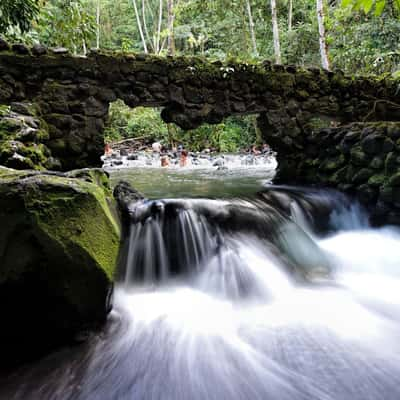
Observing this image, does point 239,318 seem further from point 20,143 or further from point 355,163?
point 355,163

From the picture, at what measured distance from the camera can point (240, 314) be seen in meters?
2.59

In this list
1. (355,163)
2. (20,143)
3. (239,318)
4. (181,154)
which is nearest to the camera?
(239,318)

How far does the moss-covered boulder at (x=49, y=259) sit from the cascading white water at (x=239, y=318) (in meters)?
0.20

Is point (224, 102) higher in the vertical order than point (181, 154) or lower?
higher

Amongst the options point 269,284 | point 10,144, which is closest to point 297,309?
point 269,284

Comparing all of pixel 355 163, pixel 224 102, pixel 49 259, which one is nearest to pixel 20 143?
pixel 49 259

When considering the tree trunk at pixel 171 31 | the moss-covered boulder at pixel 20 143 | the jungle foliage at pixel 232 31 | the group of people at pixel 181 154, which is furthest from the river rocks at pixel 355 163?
the tree trunk at pixel 171 31

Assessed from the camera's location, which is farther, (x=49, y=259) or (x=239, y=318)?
(x=239, y=318)

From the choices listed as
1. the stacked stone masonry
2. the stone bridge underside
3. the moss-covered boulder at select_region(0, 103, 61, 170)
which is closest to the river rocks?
the stacked stone masonry

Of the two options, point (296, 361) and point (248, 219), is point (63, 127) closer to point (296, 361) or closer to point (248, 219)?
point (248, 219)

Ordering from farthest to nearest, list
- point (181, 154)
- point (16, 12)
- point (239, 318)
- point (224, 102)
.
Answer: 1. point (181, 154)
2. point (224, 102)
3. point (16, 12)
4. point (239, 318)

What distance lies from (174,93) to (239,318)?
3802 millimetres

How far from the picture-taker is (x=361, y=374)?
1874 millimetres

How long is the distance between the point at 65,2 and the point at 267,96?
175 inches
